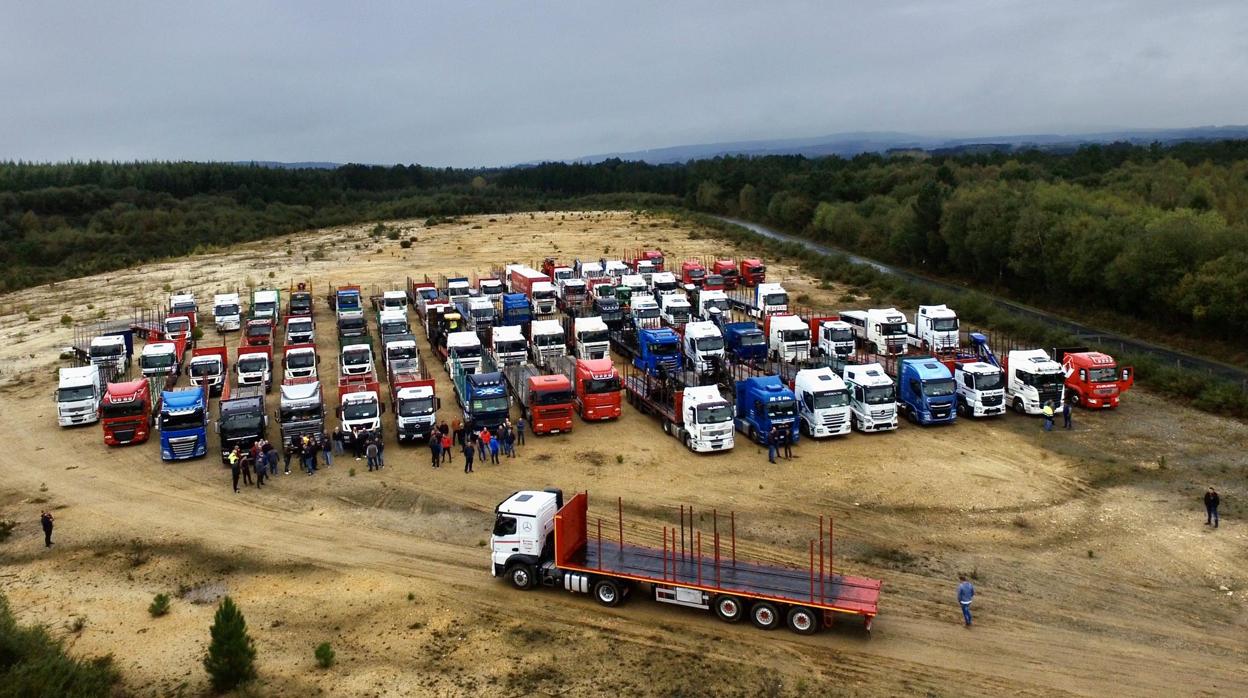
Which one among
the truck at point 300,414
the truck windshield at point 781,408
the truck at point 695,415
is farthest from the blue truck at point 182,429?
the truck windshield at point 781,408

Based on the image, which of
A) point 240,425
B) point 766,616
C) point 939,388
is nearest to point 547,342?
point 240,425

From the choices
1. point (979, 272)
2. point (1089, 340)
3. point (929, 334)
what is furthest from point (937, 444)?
point (979, 272)

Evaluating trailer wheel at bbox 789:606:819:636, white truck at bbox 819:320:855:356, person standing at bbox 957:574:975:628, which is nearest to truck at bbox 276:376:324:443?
trailer wheel at bbox 789:606:819:636

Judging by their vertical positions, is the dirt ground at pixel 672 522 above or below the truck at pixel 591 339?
below

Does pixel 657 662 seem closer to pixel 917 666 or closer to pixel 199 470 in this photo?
pixel 917 666

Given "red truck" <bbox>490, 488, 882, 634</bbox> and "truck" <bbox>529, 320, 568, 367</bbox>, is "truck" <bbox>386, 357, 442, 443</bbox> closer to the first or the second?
"truck" <bbox>529, 320, 568, 367</bbox>

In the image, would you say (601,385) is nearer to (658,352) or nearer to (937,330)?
(658,352)

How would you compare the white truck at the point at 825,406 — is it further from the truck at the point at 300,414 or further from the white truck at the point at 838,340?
the truck at the point at 300,414
